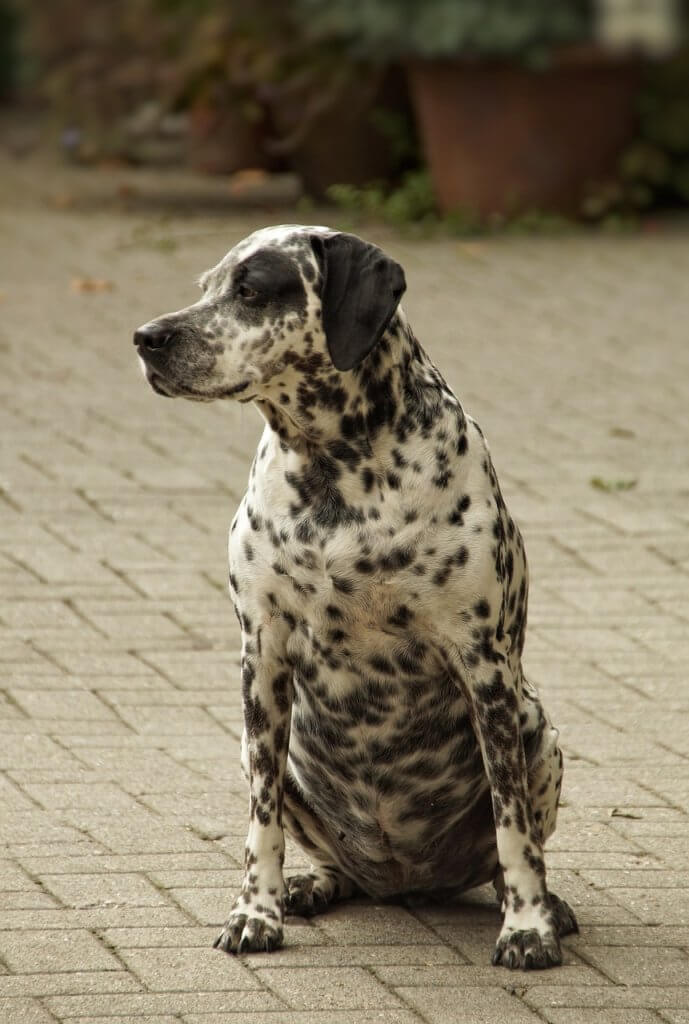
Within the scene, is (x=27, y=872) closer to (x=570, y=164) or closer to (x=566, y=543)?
(x=566, y=543)

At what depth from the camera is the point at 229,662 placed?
19.8 feet

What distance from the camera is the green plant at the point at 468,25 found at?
11898 millimetres

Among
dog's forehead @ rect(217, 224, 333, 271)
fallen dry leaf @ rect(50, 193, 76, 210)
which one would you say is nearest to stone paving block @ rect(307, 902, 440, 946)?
dog's forehead @ rect(217, 224, 333, 271)

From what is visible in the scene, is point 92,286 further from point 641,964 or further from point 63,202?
point 641,964

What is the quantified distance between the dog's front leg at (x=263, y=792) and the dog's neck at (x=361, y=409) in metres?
0.45

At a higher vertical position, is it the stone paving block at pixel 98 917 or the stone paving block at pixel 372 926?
the stone paving block at pixel 98 917

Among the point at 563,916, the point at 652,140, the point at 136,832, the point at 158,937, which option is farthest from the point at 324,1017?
the point at 652,140

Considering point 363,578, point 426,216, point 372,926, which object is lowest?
point 426,216

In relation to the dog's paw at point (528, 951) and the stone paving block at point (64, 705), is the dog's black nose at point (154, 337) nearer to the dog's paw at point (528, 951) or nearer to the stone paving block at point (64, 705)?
the dog's paw at point (528, 951)

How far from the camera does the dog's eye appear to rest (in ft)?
12.8

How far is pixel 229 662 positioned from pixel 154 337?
7.63ft

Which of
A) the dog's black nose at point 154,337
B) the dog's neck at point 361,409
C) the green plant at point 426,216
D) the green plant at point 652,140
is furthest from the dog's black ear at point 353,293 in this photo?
the green plant at point 652,140

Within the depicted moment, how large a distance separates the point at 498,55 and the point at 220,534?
5.98 meters

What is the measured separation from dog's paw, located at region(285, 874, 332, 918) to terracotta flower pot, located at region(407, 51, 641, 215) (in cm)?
878
